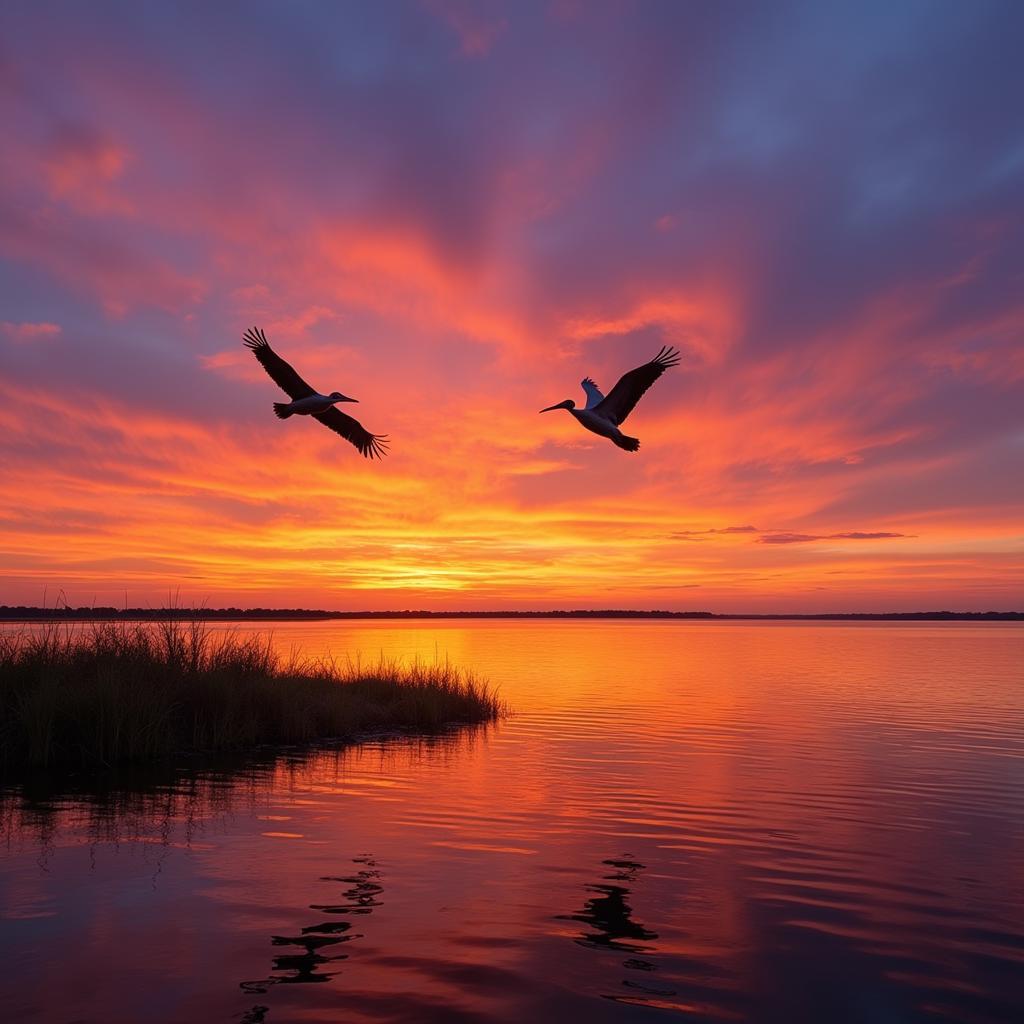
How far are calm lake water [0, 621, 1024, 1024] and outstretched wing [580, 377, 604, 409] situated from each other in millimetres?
7167

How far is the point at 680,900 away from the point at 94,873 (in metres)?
7.48

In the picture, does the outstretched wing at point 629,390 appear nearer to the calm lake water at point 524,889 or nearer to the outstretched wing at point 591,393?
the outstretched wing at point 591,393

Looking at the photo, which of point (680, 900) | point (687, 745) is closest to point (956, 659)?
point (687, 745)

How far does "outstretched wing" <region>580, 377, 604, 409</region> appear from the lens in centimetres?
1427

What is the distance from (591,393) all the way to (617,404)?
0.58 m

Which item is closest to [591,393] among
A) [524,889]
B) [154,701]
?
[524,889]

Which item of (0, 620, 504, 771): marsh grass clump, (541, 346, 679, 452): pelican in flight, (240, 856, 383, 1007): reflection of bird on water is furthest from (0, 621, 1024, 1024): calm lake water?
(541, 346, 679, 452): pelican in flight

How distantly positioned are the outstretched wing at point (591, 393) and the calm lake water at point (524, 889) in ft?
23.5

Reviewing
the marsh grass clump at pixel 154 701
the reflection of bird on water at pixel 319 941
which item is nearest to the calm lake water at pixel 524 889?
the reflection of bird on water at pixel 319 941

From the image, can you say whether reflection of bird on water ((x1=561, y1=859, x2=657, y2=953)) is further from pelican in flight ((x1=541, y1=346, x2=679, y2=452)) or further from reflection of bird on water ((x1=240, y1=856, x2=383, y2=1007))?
pelican in flight ((x1=541, y1=346, x2=679, y2=452))

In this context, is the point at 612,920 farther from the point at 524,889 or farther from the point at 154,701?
the point at 154,701

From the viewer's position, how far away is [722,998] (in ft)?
25.2

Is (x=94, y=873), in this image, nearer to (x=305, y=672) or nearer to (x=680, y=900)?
(x=680, y=900)

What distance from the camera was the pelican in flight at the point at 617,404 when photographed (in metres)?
13.9
